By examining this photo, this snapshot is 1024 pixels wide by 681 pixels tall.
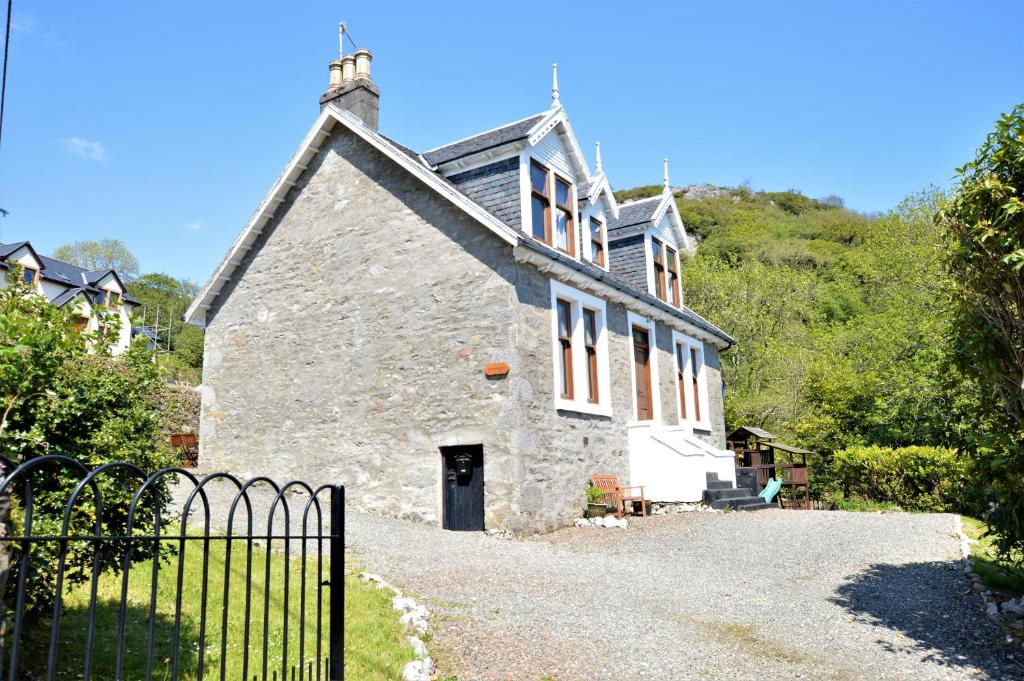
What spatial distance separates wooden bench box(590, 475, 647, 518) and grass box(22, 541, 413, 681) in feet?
24.3

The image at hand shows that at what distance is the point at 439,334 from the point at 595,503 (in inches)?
174

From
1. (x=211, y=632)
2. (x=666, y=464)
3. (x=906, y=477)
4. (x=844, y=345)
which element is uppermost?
(x=844, y=345)

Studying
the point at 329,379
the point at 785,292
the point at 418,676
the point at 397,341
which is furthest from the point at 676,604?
the point at 785,292

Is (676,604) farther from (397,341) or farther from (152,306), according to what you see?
(152,306)

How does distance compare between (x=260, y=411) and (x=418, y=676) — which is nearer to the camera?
(x=418, y=676)

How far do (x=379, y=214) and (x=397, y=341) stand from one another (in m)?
2.68

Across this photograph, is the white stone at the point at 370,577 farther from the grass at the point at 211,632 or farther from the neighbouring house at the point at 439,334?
the neighbouring house at the point at 439,334

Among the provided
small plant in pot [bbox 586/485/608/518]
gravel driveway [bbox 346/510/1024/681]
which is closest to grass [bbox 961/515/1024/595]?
gravel driveway [bbox 346/510/1024/681]

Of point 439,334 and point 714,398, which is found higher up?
point 439,334

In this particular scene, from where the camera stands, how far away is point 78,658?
5.03m

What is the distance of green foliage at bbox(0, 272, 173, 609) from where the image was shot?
4211 millimetres

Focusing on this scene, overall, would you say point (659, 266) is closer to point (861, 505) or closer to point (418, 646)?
point (861, 505)

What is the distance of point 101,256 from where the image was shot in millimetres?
65438

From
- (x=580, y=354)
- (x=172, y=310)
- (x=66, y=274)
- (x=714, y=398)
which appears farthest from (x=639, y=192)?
(x=580, y=354)
